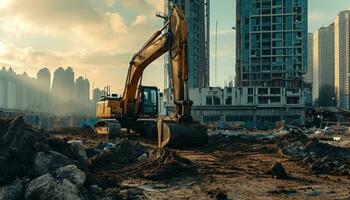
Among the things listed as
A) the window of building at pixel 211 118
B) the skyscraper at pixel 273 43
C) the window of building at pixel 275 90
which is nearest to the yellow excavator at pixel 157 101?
the window of building at pixel 211 118

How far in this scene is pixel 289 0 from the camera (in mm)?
102938

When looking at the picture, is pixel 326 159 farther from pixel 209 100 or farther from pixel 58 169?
pixel 209 100

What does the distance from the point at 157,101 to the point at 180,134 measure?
8565mm

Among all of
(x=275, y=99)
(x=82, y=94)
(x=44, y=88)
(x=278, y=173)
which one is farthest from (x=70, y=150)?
(x=82, y=94)

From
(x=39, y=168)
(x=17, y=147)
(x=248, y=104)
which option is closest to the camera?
(x=39, y=168)

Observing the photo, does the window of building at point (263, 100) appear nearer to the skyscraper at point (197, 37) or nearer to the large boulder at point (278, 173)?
the skyscraper at point (197, 37)

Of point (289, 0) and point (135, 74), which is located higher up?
point (289, 0)

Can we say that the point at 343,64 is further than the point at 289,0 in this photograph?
Yes

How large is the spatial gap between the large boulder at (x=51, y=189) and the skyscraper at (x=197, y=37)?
96463 millimetres

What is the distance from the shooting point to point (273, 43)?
104438mm

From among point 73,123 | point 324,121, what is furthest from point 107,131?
point 73,123

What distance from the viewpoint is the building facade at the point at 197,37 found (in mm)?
109375

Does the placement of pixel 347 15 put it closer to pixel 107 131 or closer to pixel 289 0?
pixel 289 0

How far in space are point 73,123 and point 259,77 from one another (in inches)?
1896
